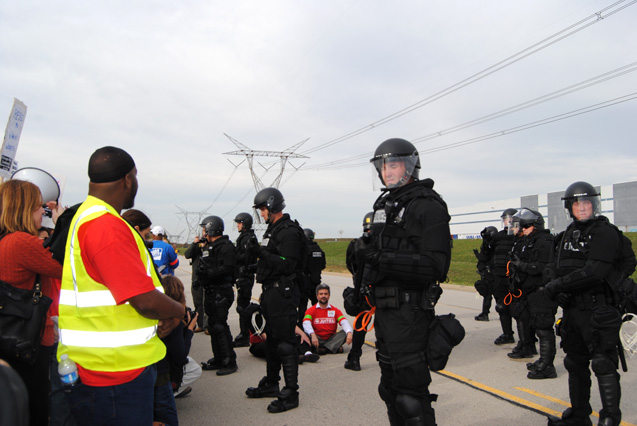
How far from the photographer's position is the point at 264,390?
515 cm

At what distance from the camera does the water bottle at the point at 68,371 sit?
6.77 feet

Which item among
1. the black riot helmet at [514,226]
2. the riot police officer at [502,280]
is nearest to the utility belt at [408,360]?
the black riot helmet at [514,226]

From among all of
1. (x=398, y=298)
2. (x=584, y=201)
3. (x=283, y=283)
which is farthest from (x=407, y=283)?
(x=584, y=201)

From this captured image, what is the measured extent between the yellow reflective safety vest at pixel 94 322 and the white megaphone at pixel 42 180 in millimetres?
2659

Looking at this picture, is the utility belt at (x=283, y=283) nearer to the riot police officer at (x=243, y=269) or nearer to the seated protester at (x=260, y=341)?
the riot police officer at (x=243, y=269)

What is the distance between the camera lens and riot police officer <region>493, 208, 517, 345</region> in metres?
7.66

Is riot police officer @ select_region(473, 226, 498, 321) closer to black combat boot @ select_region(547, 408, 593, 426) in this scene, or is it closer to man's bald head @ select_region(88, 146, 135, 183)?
black combat boot @ select_region(547, 408, 593, 426)

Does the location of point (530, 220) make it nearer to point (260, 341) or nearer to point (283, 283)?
point (283, 283)

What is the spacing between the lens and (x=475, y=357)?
679 centimetres

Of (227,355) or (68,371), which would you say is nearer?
(68,371)

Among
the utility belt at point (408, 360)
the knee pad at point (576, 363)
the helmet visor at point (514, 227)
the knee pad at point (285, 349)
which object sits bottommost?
the knee pad at point (285, 349)

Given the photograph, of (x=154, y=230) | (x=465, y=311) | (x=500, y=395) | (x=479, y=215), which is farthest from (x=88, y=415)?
(x=479, y=215)

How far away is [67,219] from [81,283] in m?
0.62

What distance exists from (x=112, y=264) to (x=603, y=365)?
385 centimetres
